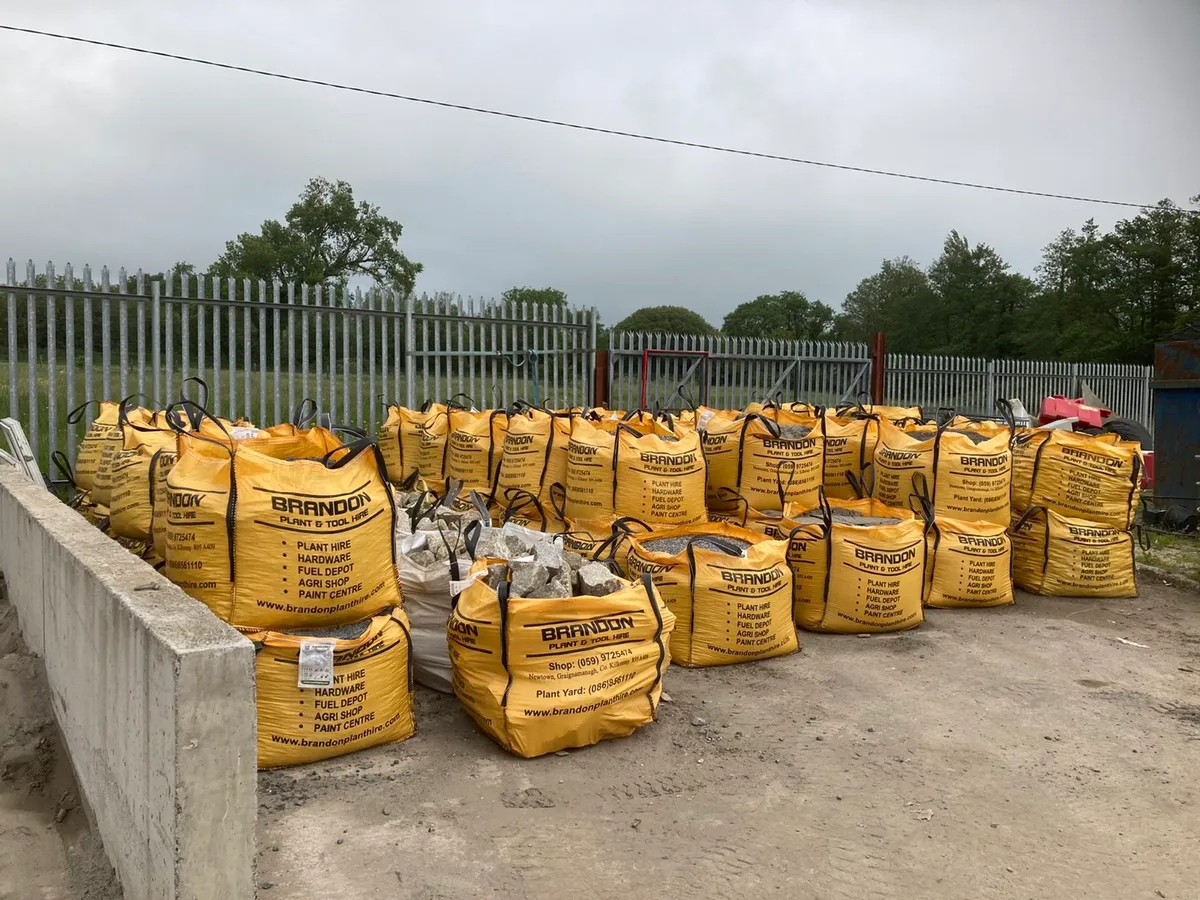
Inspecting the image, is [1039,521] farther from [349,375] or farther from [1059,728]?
[349,375]

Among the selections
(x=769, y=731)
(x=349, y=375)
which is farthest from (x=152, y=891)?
(x=349, y=375)

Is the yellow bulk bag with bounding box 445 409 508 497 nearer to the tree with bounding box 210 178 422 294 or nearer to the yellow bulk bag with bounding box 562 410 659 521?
the yellow bulk bag with bounding box 562 410 659 521

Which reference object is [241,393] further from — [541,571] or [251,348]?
[541,571]

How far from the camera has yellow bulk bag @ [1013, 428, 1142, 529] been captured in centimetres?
576

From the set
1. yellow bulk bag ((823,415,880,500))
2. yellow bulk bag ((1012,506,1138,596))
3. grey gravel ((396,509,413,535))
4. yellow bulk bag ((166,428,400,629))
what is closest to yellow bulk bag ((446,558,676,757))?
yellow bulk bag ((166,428,400,629))

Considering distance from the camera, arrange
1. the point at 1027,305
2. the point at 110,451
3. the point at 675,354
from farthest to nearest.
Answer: the point at 1027,305 < the point at 675,354 < the point at 110,451

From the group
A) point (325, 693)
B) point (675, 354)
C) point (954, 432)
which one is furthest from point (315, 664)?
point (675, 354)

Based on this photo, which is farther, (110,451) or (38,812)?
(110,451)

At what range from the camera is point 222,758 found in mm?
2064

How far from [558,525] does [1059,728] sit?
9.28 ft

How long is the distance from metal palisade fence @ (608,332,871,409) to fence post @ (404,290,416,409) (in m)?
2.39

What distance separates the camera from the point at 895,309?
49750 millimetres

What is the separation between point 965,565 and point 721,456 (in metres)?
1.56

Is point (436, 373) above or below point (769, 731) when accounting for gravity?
above
